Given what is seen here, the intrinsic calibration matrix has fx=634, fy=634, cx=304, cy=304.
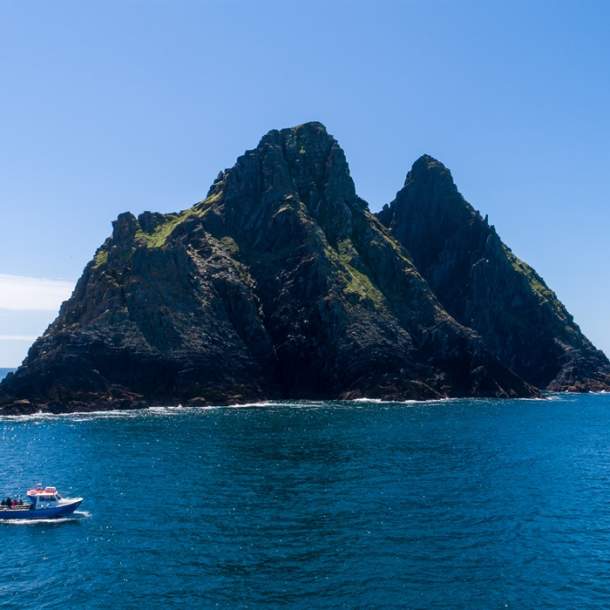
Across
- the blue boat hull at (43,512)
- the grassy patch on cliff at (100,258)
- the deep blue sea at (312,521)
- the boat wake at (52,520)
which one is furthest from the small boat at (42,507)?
the grassy patch on cliff at (100,258)

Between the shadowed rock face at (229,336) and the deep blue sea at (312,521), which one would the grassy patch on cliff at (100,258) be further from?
the deep blue sea at (312,521)

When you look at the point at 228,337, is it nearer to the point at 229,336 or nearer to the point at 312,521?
the point at 229,336

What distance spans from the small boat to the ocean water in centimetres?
138

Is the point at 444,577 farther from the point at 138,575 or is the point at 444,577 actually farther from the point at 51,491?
the point at 51,491

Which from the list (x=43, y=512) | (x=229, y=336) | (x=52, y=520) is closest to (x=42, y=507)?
(x=43, y=512)

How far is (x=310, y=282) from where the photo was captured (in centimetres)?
19012

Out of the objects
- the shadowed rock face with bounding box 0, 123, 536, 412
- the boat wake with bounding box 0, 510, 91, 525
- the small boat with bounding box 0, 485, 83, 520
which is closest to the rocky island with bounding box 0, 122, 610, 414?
the shadowed rock face with bounding box 0, 123, 536, 412

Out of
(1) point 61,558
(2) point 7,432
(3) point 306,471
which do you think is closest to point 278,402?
(2) point 7,432

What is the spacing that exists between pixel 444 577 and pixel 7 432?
9800 cm

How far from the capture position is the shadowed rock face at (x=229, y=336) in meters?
158

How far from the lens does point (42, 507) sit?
63.1m

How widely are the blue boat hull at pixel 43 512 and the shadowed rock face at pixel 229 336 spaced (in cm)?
8943

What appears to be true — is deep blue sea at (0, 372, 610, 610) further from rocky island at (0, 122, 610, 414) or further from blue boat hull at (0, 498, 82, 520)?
rocky island at (0, 122, 610, 414)

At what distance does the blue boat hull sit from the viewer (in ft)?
205
